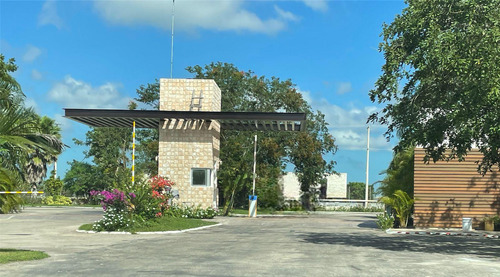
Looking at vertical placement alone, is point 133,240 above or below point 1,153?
below

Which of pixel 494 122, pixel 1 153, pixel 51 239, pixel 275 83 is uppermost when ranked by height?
pixel 275 83

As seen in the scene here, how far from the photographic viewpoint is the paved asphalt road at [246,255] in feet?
41.0

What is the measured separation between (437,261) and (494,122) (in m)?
4.03

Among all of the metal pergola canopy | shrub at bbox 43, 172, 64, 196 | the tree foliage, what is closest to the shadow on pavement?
the tree foliage

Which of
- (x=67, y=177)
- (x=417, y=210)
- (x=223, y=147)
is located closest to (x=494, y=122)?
(x=417, y=210)

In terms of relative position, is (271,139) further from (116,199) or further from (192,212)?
(116,199)

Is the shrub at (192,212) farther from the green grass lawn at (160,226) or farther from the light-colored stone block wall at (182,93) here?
the light-colored stone block wall at (182,93)

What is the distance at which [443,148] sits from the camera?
20.0m

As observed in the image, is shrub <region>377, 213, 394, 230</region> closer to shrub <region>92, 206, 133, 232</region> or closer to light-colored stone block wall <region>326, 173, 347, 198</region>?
shrub <region>92, 206, 133, 232</region>

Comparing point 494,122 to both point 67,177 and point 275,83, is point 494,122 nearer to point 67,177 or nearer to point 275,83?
point 275,83

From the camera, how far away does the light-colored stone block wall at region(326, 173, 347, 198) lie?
90.1 metres

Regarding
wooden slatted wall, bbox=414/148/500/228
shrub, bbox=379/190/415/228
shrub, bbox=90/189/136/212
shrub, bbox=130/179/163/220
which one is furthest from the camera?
shrub, bbox=379/190/415/228

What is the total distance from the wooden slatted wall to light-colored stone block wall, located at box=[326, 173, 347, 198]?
6052cm

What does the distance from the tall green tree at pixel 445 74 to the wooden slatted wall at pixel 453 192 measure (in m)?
9.03
